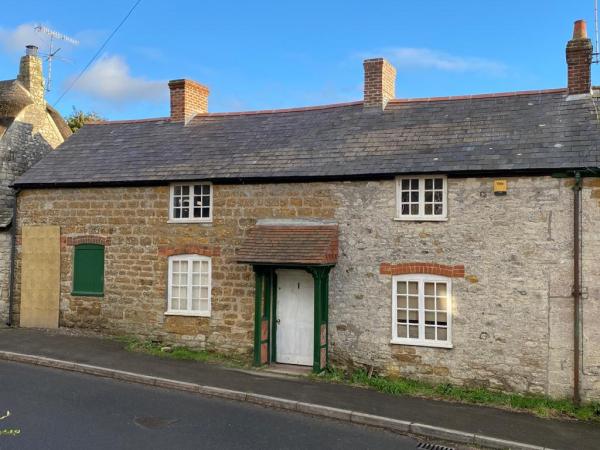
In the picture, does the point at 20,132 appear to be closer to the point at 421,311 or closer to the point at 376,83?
the point at 376,83

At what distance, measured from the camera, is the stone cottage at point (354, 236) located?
35.3 feet

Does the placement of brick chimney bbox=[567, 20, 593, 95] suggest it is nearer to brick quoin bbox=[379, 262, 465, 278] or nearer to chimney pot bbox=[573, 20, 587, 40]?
chimney pot bbox=[573, 20, 587, 40]

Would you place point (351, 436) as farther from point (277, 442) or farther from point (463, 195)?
point (463, 195)

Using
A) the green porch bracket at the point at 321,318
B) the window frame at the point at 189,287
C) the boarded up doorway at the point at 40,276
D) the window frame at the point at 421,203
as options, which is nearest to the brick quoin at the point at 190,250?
the window frame at the point at 189,287

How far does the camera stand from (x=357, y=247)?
1218 cm

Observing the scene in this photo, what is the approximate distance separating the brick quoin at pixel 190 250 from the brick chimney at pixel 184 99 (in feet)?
15.1

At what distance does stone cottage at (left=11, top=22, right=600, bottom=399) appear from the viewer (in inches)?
423

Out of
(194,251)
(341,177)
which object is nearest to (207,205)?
(194,251)

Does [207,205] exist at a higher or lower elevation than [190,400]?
higher

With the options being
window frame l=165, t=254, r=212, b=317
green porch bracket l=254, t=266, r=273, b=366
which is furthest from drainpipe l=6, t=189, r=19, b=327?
green porch bracket l=254, t=266, r=273, b=366

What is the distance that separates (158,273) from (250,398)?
515 centimetres

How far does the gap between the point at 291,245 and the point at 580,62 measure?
7.75 m

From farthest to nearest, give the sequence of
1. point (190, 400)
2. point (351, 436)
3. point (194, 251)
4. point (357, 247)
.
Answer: point (194, 251) → point (357, 247) → point (190, 400) → point (351, 436)

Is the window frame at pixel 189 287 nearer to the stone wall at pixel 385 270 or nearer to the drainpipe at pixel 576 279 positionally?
the stone wall at pixel 385 270
